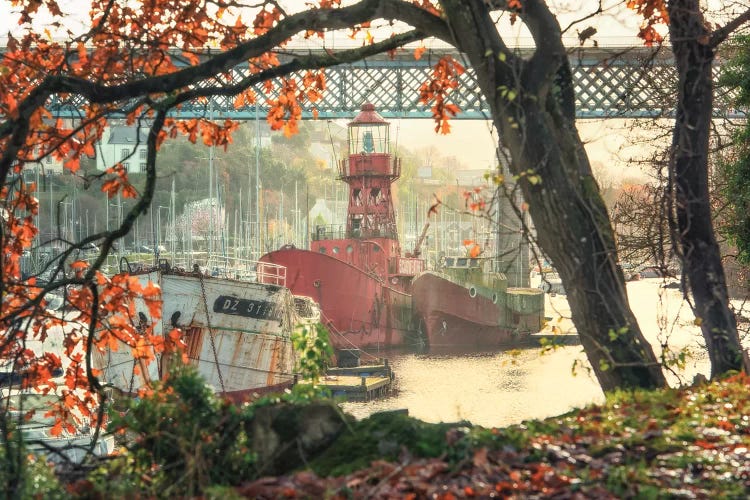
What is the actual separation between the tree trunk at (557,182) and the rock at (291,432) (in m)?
2.17

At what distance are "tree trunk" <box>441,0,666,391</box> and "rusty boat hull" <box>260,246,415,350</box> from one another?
40064 mm

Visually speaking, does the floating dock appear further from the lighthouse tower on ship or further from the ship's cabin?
the ship's cabin

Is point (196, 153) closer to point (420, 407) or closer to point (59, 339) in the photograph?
point (59, 339)

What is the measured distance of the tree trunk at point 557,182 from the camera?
779 centimetres

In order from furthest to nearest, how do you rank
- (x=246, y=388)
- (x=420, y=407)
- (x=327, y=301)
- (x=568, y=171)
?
(x=327, y=301)
(x=420, y=407)
(x=246, y=388)
(x=568, y=171)

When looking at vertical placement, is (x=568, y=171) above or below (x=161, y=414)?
above

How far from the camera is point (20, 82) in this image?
10164mm

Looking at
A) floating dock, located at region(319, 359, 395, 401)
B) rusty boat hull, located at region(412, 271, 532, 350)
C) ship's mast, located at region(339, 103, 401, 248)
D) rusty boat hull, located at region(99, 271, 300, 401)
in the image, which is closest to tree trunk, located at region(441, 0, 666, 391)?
rusty boat hull, located at region(99, 271, 300, 401)

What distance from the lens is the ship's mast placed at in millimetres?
56219

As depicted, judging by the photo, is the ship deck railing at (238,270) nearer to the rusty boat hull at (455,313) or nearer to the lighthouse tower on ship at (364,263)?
the lighthouse tower on ship at (364,263)

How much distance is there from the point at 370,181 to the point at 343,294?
27.3 ft

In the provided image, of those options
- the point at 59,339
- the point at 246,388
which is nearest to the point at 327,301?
the point at 59,339

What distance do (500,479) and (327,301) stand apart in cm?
4499

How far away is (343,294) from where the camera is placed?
167 feet
